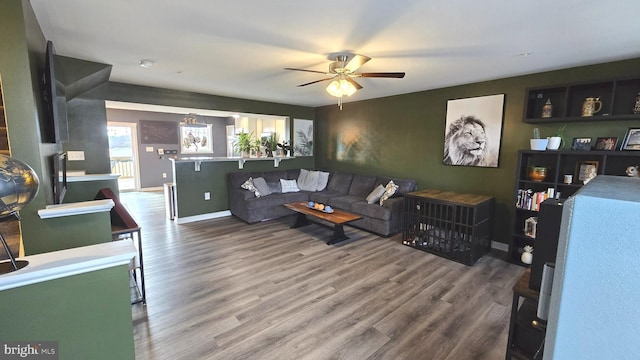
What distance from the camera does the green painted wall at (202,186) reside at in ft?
15.8

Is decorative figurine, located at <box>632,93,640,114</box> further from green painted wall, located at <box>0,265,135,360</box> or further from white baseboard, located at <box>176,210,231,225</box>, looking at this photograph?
white baseboard, located at <box>176,210,231,225</box>

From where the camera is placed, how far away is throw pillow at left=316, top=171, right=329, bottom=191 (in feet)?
19.0

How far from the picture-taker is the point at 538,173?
10.4ft

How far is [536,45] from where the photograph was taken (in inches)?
96.3

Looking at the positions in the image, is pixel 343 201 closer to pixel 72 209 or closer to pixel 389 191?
pixel 389 191

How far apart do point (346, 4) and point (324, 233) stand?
3.24m

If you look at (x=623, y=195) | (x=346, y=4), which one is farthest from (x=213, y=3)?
(x=623, y=195)

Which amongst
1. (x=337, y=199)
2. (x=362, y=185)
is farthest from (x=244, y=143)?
(x=362, y=185)

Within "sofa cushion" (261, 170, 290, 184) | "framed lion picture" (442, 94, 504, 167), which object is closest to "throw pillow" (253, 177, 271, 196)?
"sofa cushion" (261, 170, 290, 184)

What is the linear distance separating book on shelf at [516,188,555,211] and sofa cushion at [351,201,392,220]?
1.62 m

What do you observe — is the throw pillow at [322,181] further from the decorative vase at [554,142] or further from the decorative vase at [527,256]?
the decorative vase at [554,142]

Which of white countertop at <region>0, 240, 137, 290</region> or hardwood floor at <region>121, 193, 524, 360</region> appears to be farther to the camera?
hardwood floor at <region>121, 193, 524, 360</region>

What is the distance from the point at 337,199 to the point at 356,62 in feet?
8.86

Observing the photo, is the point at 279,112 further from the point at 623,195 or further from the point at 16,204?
the point at 623,195
